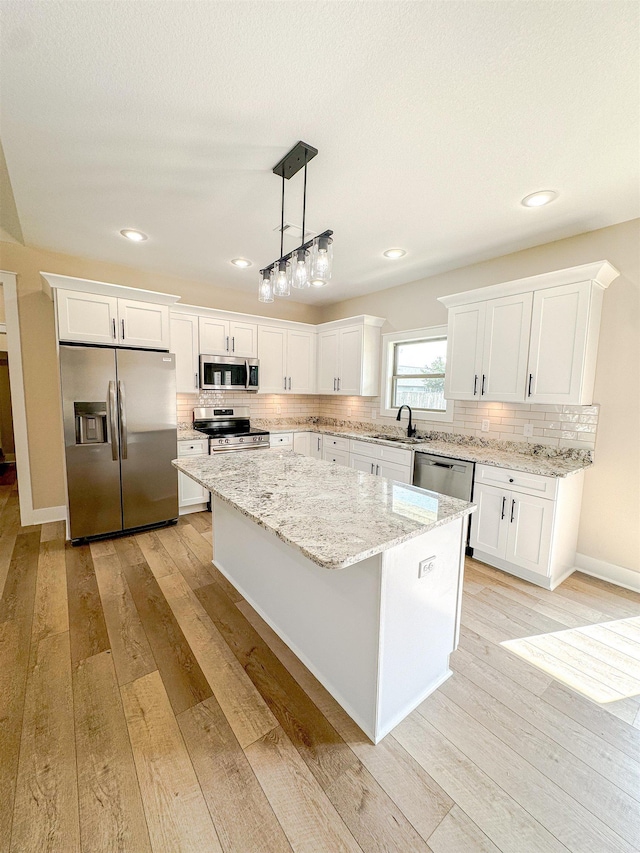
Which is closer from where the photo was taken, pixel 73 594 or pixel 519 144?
pixel 519 144

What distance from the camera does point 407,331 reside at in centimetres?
418

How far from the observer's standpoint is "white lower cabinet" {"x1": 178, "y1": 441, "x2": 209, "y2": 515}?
3.82 m

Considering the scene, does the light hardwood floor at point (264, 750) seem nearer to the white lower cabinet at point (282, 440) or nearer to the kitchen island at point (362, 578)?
the kitchen island at point (362, 578)

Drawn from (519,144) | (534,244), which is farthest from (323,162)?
(534,244)

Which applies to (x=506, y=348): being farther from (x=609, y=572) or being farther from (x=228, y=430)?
(x=228, y=430)

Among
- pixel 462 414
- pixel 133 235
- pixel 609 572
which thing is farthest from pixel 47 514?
pixel 609 572

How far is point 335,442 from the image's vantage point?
451 cm

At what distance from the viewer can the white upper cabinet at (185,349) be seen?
3932 mm

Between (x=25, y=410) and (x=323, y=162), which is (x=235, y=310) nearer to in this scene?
(x=25, y=410)

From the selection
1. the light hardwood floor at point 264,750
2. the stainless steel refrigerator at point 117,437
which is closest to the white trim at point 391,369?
the light hardwood floor at point 264,750

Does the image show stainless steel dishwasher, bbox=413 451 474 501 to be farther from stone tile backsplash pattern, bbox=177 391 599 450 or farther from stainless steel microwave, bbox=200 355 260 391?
stainless steel microwave, bbox=200 355 260 391

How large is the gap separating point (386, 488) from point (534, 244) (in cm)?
268

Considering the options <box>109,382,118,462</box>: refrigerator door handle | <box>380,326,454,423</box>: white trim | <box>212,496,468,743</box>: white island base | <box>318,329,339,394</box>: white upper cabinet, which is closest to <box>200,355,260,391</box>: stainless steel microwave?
<box>318,329,339,394</box>: white upper cabinet

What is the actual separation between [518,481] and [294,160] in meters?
2.69
